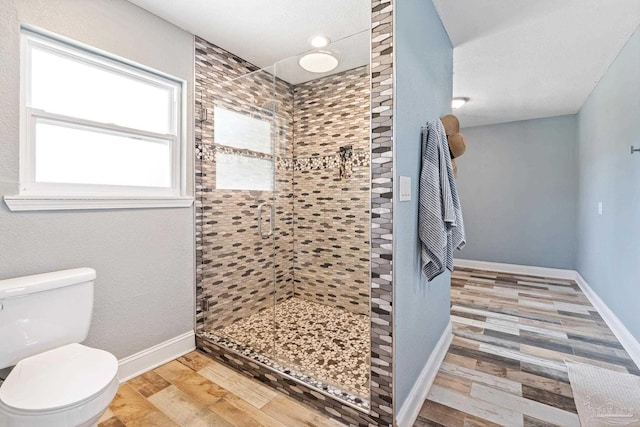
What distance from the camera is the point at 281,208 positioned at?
2.69 m

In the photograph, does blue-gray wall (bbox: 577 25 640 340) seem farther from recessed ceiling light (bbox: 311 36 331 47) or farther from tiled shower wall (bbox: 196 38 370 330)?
recessed ceiling light (bbox: 311 36 331 47)

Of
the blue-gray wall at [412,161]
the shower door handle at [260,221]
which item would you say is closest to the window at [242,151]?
the shower door handle at [260,221]

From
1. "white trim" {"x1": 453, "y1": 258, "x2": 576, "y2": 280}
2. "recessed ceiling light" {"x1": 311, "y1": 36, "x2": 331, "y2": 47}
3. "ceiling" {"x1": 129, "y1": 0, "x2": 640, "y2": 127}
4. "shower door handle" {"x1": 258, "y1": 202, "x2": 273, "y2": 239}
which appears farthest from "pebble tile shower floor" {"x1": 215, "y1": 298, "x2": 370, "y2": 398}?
"white trim" {"x1": 453, "y1": 258, "x2": 576, "y2": 280}

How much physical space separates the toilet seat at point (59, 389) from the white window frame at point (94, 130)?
770 millimetres

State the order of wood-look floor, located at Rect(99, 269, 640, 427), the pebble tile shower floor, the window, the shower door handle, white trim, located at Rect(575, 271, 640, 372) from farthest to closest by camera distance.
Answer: the shower door handle
the window
white trim, located at Rect(575, 271, 640, 372)
the pebble tile shower floor
wood-look floor, located at Rect(99, 269, 640, 427)

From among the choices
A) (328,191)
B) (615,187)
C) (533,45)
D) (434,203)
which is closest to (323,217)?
(328,191)

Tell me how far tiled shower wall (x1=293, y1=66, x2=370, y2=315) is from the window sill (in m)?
1.03

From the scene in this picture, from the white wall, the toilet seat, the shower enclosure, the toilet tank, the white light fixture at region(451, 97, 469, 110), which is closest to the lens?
the toilet seat

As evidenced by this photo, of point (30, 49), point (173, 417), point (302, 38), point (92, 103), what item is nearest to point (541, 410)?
point (173, 417)

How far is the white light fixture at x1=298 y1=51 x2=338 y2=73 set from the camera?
2.30 m

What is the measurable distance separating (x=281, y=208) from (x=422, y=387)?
167cm

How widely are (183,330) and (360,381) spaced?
1.34m

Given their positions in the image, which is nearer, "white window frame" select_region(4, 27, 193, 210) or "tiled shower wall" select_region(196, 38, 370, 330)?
"white window frame" select_region(4, 27, 193, 210)

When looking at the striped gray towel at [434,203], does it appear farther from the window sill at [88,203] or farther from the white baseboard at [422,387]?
the window sill at [88,203]
